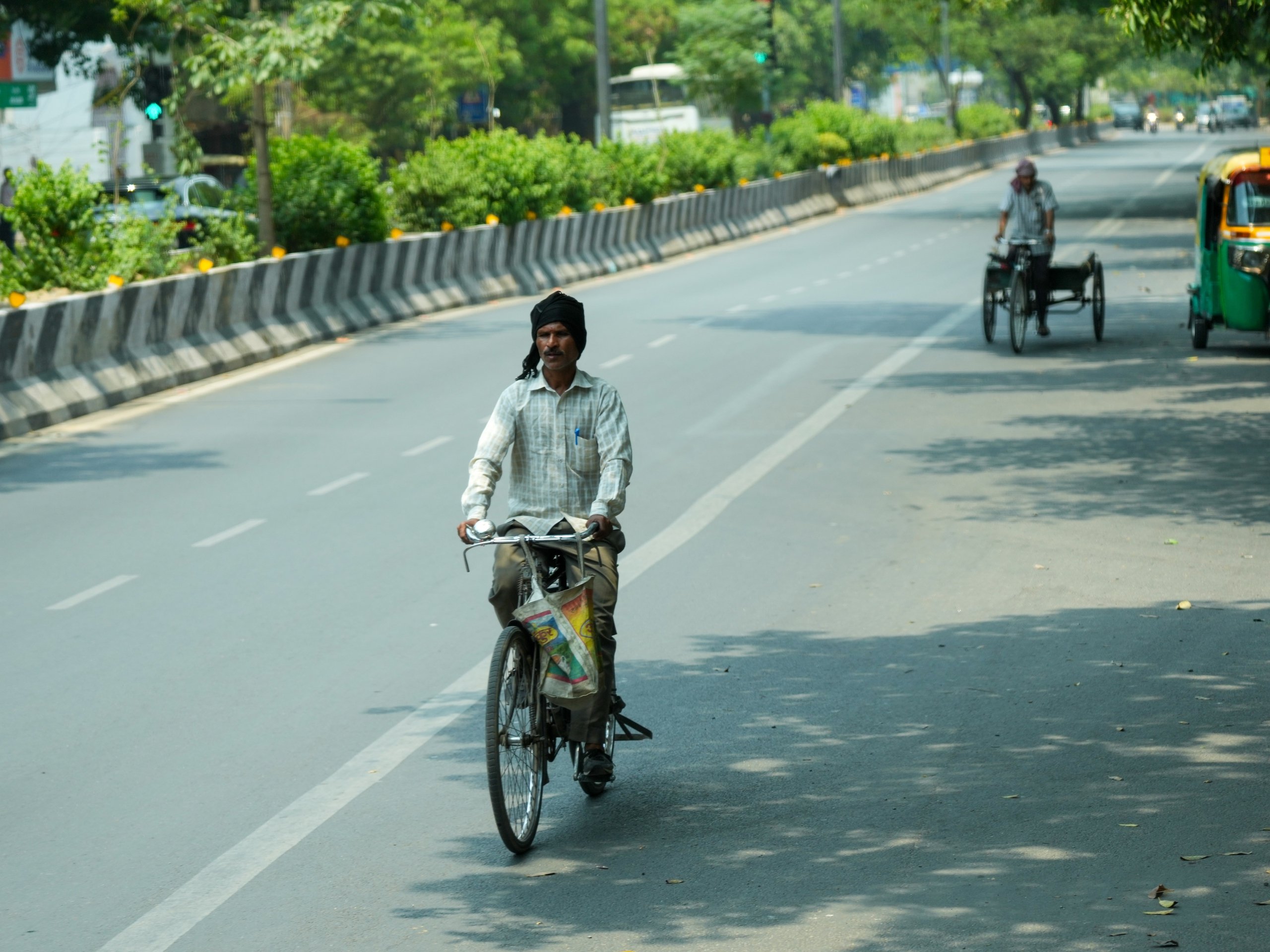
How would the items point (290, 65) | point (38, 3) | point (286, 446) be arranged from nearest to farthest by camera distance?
point (286, 446)
point (290, 65)
point (38, 3)

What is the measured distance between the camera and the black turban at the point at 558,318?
6.32 m

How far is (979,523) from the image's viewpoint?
11.3 m

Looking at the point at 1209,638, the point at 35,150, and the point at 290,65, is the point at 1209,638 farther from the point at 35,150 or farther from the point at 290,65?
the point at 35,150

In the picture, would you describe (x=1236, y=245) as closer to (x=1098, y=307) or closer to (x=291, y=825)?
(x=1098, y=307)

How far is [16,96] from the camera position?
3744cm

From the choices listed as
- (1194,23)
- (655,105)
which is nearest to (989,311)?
(1194,23)

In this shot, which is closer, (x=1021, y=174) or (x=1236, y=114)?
(x=1021, y=174)

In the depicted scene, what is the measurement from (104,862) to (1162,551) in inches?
244

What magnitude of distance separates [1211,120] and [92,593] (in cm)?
11372

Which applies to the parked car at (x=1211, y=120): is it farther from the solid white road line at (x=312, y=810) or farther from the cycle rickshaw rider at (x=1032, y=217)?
the solid white road line at (x=312, y=810)

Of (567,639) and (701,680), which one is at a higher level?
(567,639)

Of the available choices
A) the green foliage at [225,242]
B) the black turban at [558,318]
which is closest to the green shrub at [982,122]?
the green foliage at [225,242]

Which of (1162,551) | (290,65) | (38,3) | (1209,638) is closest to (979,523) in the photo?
(1162,551)

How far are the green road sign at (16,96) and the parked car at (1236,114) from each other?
91544 millimetres
